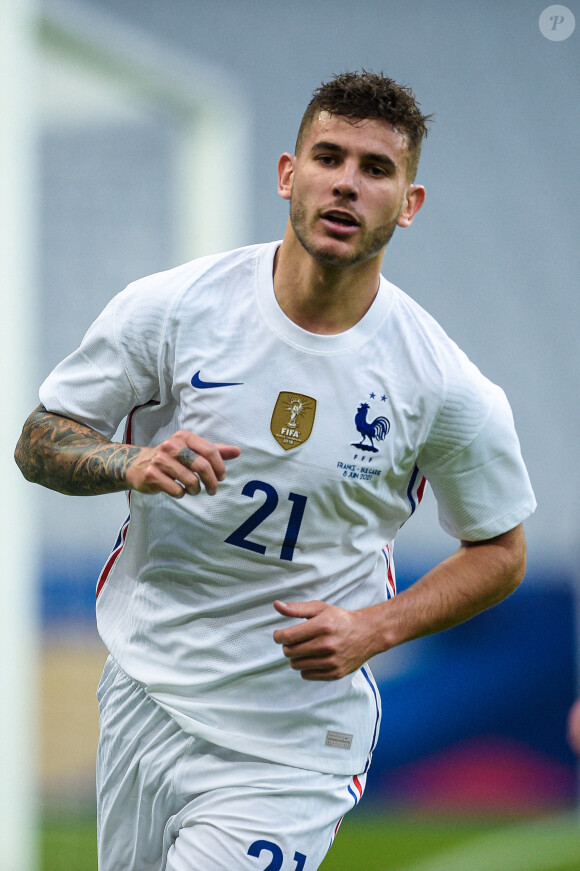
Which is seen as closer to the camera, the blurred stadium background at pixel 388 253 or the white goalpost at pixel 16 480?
the white goalpost at pixel 16 480

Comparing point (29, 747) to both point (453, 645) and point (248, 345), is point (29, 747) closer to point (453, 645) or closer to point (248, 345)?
point (453, 645)

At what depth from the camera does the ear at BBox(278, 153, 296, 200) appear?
252cm

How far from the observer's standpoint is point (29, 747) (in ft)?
16.1

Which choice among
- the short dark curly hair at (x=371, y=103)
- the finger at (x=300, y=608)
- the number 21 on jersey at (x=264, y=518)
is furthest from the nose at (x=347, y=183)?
the finger at (x=300, y=608)

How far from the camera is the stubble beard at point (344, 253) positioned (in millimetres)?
2281

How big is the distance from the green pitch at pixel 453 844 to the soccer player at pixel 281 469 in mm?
3332

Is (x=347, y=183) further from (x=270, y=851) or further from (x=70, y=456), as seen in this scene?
(x=270, y=851)

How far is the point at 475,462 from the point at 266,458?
0.47 metres

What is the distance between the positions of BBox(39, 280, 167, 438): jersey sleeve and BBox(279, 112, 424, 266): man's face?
356 millimetres

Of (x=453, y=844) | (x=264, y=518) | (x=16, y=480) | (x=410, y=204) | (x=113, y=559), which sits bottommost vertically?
(x=453, y=844)

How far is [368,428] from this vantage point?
7.72ft

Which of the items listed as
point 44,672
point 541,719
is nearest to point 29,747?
point 44,672

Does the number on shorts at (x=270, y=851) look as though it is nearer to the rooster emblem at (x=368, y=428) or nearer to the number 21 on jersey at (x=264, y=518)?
the number 21 on jersey at (x=264, y=518)

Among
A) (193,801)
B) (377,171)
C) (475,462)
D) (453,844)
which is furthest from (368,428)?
(453,844)
